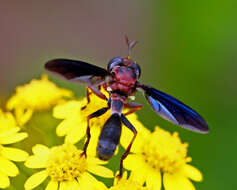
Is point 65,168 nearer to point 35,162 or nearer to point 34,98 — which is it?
point 35,162

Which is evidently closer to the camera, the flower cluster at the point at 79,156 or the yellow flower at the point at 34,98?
the flower cluster at the point at 79,156

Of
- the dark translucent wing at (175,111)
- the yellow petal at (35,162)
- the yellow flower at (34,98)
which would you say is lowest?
the yellow petal at (35,162)

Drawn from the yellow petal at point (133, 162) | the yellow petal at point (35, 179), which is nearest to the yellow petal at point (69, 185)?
the yellow petal at point (35, 179)

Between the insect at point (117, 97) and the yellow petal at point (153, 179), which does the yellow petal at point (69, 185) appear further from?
the yellow petal at point (153, 179)

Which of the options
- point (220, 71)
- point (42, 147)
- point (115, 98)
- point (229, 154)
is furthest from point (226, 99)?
point (42, 147)

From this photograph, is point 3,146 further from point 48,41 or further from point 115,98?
point 48,41

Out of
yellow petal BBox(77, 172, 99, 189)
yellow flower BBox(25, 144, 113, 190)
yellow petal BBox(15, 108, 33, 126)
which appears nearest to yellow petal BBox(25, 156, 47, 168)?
yellow flower BBox(25, 144, 113, 190)

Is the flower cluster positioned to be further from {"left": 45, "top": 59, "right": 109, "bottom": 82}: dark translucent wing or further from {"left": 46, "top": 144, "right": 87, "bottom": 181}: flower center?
{"left": 45, "top": 59, "right": 109, "bottom": 82}: dark translucent wing

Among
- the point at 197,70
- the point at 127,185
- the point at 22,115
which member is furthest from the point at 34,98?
the point at 197,70
